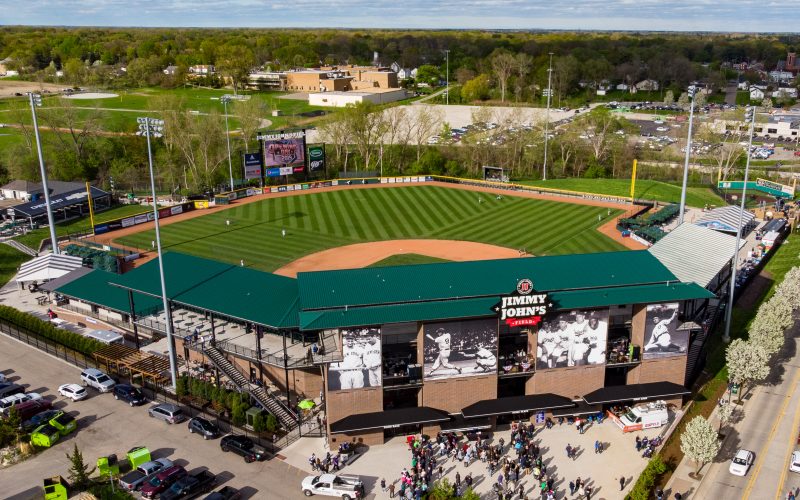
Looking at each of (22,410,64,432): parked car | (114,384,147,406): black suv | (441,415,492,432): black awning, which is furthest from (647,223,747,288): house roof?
(22,410,64,432): parked car

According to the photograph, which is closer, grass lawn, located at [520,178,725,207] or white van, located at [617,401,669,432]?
white van, located at [617,401,669,432]

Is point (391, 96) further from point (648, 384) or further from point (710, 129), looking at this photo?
point (648, 384)

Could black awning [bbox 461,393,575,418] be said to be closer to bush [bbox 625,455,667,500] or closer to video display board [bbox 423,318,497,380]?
video display board [bbox 423,318,497,380]

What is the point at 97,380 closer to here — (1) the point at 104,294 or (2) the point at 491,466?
(1) the point at 104,294

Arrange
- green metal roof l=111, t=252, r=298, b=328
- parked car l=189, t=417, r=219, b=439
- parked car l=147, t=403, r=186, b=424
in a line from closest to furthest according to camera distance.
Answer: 1. parked car l=189, t=417, r=219, b=439
2. parked car l=147, t=403, r=186, b=424
3. green metal roof l=111, t=252, r=298, b=328

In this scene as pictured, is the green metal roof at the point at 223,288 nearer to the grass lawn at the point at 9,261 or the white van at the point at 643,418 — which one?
the white van at the point at 643,418

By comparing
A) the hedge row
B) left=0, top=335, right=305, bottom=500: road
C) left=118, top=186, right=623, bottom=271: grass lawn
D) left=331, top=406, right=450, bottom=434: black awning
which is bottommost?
left=0, top=335, right=305, bottom=500: road

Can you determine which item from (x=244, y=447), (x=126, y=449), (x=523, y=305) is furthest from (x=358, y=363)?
(x=126, y=449)
